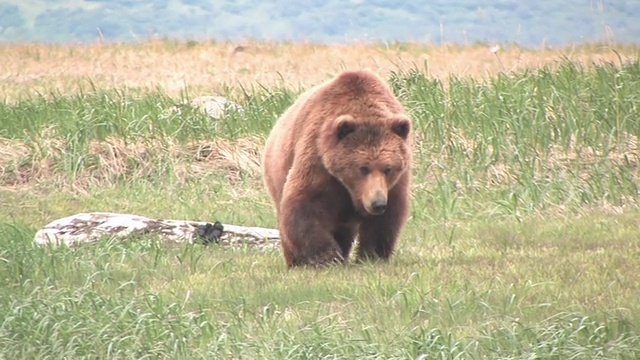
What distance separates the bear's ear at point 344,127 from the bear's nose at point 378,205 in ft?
1.63

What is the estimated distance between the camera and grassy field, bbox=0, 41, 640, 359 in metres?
5.94

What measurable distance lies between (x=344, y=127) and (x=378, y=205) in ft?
1.80

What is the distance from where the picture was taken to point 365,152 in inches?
295

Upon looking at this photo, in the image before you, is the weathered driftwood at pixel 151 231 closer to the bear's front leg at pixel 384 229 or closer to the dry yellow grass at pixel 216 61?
the bear's front leg at pixel 384 229

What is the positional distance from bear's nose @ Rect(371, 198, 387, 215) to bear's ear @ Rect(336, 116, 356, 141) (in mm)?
497

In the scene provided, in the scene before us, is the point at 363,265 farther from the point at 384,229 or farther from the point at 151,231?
the point at 151,231

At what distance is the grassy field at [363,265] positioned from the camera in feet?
19.5

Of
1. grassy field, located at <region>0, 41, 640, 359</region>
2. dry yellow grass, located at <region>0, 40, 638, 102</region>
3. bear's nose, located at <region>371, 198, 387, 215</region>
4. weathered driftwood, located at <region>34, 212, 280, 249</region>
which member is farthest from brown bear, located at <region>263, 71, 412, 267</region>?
dry yellow grass, located at <region>0, 40, 638, 102</region>

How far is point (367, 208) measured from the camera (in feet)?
24.1

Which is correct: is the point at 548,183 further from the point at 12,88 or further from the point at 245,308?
the point at 12,88

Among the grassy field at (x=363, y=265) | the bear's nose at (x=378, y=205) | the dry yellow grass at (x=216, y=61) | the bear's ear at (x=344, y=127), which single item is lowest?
the dry yellow grass at (x=216, y=61)

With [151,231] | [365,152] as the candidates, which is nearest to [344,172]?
[365,152]

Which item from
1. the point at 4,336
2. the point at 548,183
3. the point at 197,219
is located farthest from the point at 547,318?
the point at 197,219

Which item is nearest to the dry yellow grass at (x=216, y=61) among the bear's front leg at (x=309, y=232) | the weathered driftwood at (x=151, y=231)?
the weathered driftwood at (x=151, y=231)
